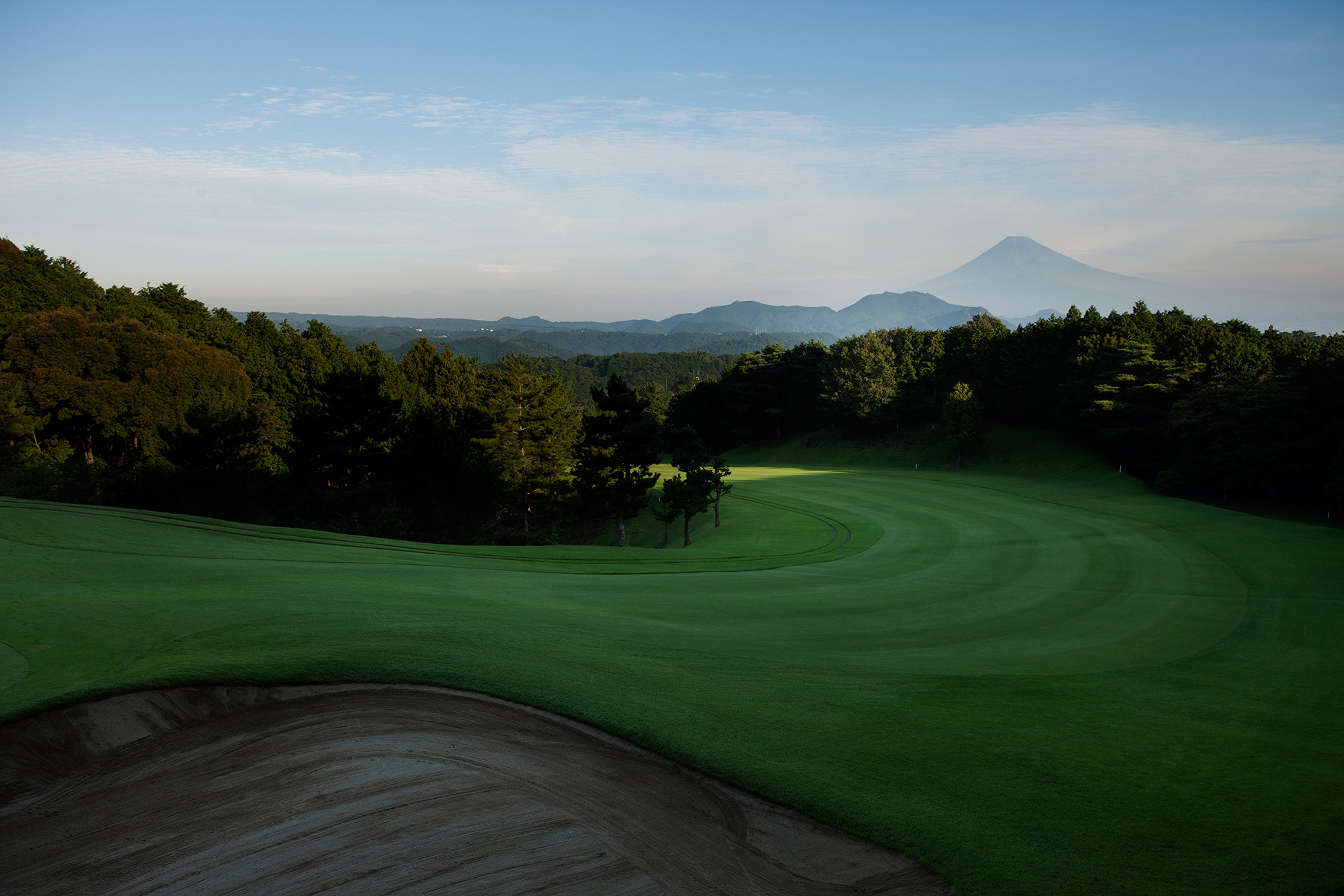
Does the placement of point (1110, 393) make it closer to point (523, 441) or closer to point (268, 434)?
point (523, 441)

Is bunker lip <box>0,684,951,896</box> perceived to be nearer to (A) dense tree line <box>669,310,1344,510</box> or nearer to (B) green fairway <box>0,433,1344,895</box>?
(B) green fairway <box>0,433,1344,895</box>

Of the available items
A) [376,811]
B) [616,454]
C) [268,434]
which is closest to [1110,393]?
[616,454]

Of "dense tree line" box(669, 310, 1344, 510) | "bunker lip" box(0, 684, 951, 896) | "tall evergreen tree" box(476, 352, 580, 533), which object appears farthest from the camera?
Result: "tall evergreen tree" box(476, 352, 580, 533)

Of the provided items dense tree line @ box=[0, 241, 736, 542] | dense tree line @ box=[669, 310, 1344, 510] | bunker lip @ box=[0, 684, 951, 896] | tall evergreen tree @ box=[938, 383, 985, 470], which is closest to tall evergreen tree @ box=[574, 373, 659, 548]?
dense tree line @ box=[0, 241, 736, 542]

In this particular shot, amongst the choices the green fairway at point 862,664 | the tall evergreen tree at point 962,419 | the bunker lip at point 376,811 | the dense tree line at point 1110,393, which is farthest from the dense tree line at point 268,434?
the dense tree line at point 1110,393

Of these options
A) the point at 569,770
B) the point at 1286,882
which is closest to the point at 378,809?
the point at 569,770

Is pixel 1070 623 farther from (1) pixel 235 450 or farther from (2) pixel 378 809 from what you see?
(1) pixel 235 450

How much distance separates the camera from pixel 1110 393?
164ft

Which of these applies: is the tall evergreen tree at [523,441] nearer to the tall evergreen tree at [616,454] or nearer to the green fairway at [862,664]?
the tall evergreen tree at [616,454]

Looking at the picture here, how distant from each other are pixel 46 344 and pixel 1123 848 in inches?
1747

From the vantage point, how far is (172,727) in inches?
270

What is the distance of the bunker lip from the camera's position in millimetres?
4805

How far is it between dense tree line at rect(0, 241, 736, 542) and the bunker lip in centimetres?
2715

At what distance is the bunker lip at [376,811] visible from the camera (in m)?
4.80
